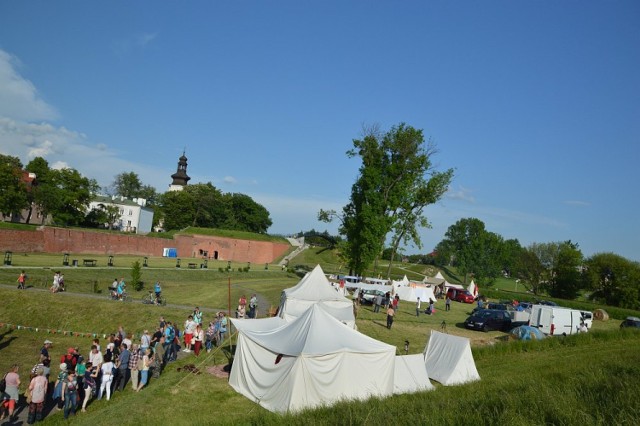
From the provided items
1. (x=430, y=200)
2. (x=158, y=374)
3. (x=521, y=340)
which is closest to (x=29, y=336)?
(x=158, y=374)

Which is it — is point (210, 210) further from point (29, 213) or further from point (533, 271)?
point (533, 271)

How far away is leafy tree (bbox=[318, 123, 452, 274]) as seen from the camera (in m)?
43.1

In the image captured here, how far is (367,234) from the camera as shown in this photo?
42438mm

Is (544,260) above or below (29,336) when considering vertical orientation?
above

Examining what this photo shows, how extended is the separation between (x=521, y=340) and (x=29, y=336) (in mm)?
23281

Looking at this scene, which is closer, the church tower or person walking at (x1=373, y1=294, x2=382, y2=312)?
person walking at (x1=373, y1=294, x2=382, y2=312)

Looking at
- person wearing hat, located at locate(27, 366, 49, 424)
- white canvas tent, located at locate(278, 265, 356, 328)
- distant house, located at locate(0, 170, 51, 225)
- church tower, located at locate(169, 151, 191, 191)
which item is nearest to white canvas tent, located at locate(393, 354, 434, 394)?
white canvas tent, located at locate(278, 265, 356, 328)

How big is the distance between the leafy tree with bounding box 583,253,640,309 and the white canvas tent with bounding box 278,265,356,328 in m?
46.6

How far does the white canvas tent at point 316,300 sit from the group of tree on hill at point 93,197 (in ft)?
136

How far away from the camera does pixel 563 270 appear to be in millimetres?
64688

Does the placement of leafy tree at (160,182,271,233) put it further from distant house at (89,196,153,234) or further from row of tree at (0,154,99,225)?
row of tree at (0,154,99,225)

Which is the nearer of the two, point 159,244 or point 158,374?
point 158,374

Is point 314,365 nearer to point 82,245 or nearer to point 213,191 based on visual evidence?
point 82,245

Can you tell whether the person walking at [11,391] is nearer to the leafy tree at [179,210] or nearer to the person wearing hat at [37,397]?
the person wearing hat at [37,397]
